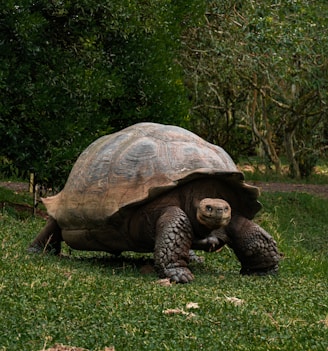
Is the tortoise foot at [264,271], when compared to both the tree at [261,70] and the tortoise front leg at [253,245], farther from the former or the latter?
the tree at [261,70]

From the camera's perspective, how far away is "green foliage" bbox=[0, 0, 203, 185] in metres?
10.4

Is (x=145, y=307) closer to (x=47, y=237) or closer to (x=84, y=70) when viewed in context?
(x=47, y=237)

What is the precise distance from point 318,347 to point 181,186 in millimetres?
2821

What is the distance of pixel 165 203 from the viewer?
6.88m

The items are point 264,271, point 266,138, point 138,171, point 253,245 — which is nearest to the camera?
point 138,171

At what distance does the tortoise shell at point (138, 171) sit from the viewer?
6766 mm

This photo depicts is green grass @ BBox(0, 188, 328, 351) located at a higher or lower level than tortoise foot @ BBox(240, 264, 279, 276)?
higher

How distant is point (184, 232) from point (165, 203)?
33 cm

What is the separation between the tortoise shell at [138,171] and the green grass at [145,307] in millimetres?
473

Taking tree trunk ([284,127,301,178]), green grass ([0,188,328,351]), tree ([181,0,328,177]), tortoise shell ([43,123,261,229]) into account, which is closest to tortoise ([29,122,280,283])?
tortoise shell ([43,123,261,229])

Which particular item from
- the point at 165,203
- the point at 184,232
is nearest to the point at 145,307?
the point at 184,232

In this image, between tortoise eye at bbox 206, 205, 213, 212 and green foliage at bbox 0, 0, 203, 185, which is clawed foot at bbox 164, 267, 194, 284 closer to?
tortoise eye at bbox 206, 205, 213, 212

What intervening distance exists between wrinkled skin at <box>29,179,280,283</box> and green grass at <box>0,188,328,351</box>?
18 centimetres

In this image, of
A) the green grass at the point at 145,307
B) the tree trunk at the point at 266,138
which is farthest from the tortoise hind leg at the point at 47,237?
the tree trunk at the point at 266,138
